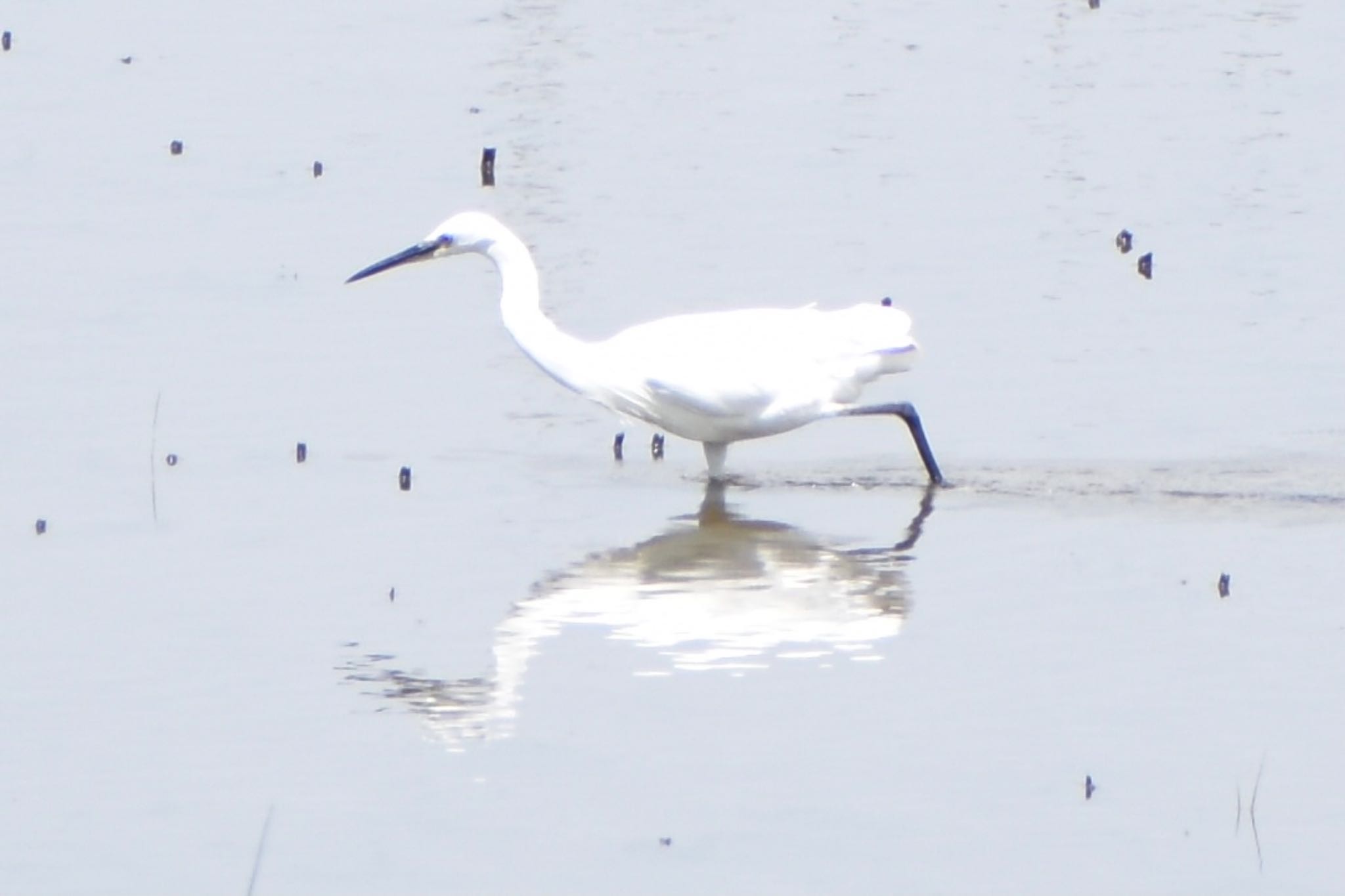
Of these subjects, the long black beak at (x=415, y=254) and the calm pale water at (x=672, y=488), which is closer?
the calm pale water at (x=672, y=488)

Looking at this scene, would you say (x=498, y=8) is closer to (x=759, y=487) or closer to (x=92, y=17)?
(x=92, y=17)

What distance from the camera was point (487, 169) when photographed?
15.3 meters

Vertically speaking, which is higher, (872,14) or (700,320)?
(872,14)

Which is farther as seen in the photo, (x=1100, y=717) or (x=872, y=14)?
(x=872, y=14)

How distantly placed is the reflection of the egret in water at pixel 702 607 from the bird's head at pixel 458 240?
4.32 feet

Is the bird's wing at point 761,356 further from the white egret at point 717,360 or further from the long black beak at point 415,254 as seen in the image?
the long black beak at point 415,254

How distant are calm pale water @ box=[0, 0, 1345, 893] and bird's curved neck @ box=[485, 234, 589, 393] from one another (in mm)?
457

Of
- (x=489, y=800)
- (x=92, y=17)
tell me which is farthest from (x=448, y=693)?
(x=92, y=17)

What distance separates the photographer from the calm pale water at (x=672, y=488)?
23.2 ft

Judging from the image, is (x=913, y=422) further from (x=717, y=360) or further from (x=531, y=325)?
(x=531, y=325)

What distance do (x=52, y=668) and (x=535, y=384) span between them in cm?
402

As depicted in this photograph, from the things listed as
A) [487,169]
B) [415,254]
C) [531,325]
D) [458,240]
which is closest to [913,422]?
[531,325]

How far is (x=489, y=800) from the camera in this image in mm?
7184

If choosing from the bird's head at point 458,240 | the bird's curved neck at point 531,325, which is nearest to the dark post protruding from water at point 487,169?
the bird's head at point 458,240
